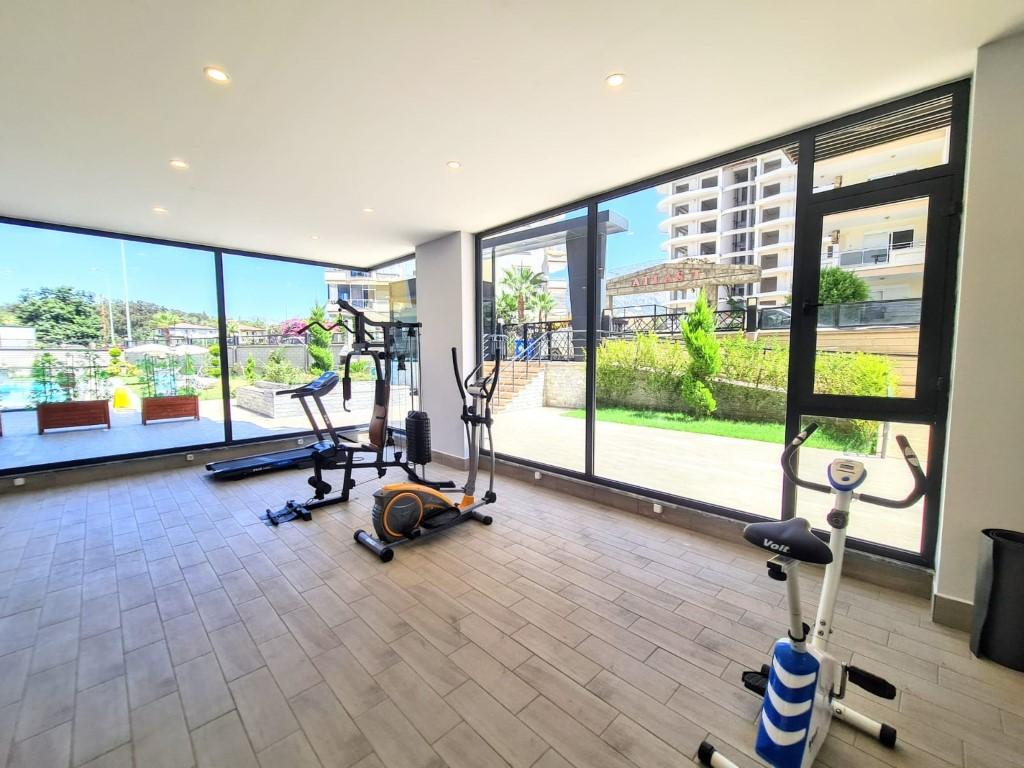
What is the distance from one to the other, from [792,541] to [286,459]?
5702 mm

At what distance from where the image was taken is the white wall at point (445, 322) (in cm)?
530

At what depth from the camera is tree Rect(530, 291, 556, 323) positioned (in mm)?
4906

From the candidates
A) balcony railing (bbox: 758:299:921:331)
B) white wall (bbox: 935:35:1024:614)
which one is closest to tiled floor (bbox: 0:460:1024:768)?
white wall (bbox: 935:35:1024:614)

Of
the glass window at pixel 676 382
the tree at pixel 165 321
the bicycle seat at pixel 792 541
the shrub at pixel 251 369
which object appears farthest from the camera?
the shrub at pixel 251 369

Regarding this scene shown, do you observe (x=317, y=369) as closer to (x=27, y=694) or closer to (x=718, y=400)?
(x=27, y=694)

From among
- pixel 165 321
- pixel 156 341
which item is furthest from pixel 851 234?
pixel 156 341

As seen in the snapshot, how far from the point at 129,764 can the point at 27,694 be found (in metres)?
0.84

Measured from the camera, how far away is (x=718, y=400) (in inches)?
151

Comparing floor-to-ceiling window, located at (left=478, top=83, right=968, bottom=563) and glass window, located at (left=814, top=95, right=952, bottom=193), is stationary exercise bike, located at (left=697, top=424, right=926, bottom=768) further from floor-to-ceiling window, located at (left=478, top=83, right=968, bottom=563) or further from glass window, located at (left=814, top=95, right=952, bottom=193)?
glass window, located at (left=814, top=95, right=952, bottom=193)

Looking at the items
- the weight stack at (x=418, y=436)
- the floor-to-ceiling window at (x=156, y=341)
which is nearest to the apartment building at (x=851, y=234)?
the weight stack at (x=418, y=436)

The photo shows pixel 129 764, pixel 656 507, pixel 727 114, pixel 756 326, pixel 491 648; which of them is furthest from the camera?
pixel 656 507

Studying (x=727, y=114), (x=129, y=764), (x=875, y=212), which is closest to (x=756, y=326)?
(x=875, y=212)

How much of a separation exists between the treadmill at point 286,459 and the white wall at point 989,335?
4918mm

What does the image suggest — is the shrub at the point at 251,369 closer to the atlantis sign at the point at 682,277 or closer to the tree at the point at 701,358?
the atlantis sign at the point at 682,277
